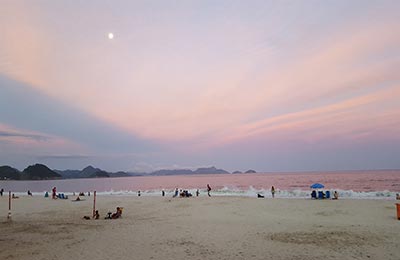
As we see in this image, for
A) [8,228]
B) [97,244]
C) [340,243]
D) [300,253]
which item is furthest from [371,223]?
[8,228]

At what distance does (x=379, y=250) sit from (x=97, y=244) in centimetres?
1112

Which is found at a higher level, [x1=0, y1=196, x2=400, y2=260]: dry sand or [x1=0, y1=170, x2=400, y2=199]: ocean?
[x1=0, y1=196, x2=400, y2=260]: dry sand

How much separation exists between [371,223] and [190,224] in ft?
34.4

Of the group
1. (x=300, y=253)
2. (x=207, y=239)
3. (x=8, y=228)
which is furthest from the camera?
(x=8, y=228)

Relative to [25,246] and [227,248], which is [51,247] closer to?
[25,246]

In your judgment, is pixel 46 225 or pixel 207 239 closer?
pixel 207 239

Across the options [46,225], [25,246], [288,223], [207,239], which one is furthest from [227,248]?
[46,225]

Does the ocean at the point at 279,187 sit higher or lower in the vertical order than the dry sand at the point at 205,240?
lower

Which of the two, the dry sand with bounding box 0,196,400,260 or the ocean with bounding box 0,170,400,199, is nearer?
the dry sand with bounding box 0,196,400,260

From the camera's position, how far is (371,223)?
16.1 metres

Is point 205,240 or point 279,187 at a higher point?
point 205,240

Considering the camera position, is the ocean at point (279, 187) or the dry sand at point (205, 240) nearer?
the dry sand at point (205, 240)

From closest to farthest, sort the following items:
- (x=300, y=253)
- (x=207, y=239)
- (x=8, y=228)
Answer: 1. (x=300, y=253)
2. (x=207, y=239)
3. (x=8, y=228)

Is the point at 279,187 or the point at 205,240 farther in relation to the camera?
the point at 279,187
